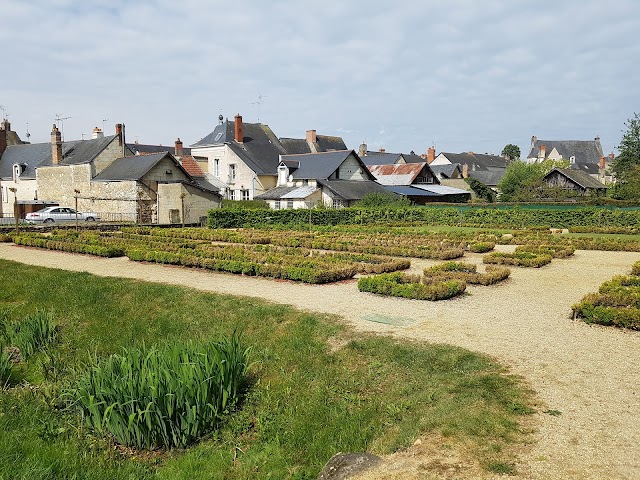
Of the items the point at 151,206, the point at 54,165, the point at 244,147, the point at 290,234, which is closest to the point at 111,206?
the point at 151,206

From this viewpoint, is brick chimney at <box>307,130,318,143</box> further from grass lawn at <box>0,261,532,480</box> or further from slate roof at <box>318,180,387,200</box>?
grass lawn at <box>0,261,532,480</box>

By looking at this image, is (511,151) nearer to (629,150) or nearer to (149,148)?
(629,150)

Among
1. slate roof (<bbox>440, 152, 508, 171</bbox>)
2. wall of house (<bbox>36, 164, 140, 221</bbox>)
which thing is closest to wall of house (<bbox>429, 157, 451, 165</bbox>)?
slate roof (<bbox>440, 152, 508, 171</bbox>)

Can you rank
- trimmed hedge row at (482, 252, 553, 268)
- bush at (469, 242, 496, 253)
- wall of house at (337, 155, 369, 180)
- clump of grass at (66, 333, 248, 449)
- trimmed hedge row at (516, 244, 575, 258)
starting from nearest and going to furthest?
clump of grass at (66, 333, 248, 449) < trimmed hedge row at (482, 252, 553, 268) < trimmed hedge row at (516, 244, 575, 258) < bush at (469, 242, 496, 253) < wall of house at (337, 155, 369, 180)

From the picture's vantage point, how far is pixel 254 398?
6.55 m

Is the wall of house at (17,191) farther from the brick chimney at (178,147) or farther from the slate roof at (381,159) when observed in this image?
the slate roof at (381,159)

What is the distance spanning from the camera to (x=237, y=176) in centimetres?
4484

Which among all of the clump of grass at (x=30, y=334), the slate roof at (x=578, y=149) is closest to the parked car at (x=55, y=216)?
the clump of grass at (x=30, y=334)

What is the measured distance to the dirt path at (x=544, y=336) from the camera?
4469mm

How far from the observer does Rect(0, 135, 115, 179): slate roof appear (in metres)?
37.6

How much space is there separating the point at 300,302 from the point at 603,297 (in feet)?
17.4

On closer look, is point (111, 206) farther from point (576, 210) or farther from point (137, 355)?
point (137, 355)

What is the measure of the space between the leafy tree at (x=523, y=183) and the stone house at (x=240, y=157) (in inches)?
825

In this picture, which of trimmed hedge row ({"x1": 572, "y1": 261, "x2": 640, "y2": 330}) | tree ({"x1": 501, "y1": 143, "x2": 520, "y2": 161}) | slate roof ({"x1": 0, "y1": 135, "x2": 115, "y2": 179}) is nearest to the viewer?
trimmed hedge row ({"x1": 572, "y1": 261, "x2": 640, "y2": 330})
